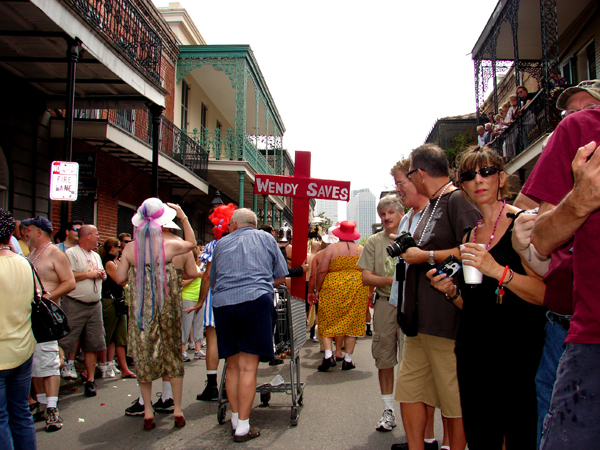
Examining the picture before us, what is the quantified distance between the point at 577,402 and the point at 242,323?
2956 mm

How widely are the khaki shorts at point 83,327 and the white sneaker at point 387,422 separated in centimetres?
355

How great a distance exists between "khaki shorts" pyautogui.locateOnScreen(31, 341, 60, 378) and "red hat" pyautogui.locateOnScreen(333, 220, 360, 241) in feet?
12.9

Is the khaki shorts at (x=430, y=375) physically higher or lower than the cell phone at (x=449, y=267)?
lower

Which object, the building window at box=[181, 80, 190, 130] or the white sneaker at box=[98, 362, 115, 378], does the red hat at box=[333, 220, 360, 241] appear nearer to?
the white sneaker at box=[98, 362, 115, 378]

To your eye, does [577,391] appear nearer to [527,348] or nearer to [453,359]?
[527,348]

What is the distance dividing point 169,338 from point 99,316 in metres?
1.99

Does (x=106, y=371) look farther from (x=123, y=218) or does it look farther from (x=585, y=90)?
(x=123, y=218)

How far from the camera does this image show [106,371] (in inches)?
263


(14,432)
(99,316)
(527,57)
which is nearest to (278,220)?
(527,57)

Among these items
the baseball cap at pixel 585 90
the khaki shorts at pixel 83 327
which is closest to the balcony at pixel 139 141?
the khaki shorts at pixel 83 327

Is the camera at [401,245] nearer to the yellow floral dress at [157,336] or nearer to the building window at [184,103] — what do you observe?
the yellow floral dress at [157,336]

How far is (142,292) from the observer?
448cm

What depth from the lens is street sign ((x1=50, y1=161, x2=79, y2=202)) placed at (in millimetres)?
6902

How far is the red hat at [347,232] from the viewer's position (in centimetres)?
705
